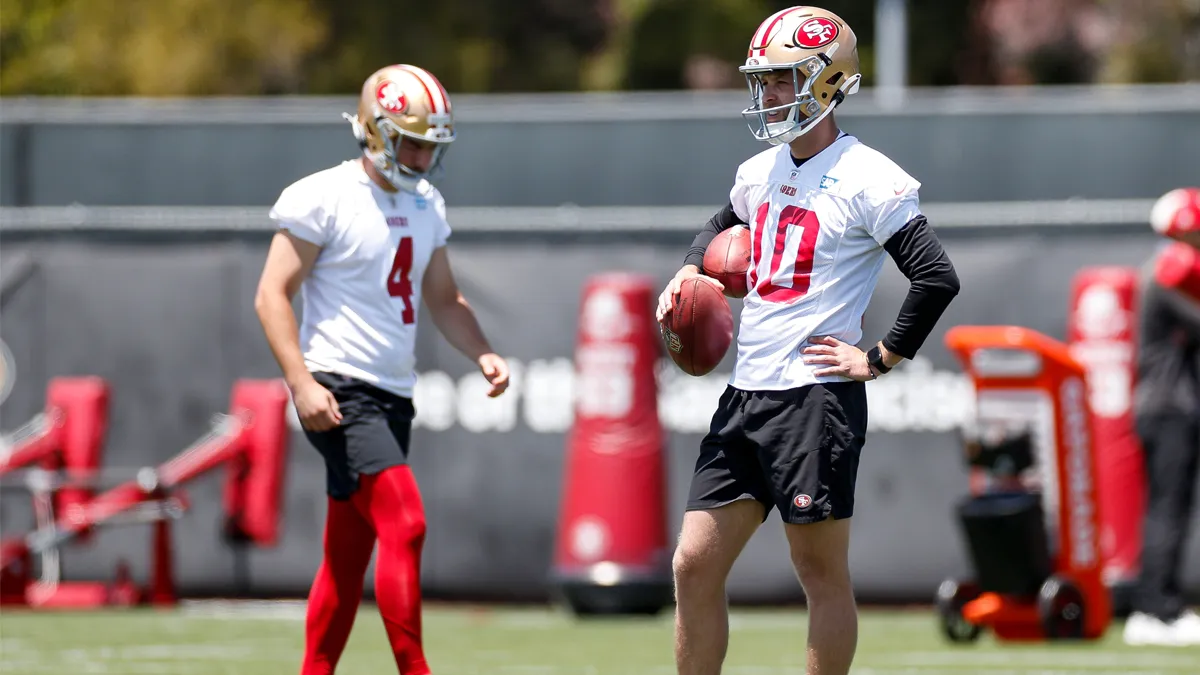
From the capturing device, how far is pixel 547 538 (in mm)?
12875

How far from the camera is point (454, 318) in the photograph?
294 inches

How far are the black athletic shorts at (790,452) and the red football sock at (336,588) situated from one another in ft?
4.57

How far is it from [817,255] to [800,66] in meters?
0.55

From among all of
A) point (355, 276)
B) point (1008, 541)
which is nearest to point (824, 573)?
point (355, 276)

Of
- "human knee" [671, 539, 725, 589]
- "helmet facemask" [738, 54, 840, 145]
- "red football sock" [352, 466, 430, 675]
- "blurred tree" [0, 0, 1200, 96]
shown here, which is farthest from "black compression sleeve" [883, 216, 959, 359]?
"blurred tree" [0, 0, 1200, 96]

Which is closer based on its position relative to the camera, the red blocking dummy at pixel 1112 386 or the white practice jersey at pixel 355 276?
the white practice jersey at pixel 355 276

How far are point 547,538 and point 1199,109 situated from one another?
184 inches

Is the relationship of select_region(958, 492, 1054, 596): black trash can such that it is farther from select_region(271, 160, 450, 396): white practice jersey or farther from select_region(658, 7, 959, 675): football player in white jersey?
select_region(658, 7, 959, 675): football player in white jersey

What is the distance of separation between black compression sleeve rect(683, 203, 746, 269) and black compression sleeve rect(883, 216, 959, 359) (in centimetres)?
60

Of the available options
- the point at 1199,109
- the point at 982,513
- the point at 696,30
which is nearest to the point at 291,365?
the point at 982,513

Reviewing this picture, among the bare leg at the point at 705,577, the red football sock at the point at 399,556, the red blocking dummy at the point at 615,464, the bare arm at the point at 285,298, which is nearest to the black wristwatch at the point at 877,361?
the bare leg at the point at 705,577

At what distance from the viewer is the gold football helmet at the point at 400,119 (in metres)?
7.07

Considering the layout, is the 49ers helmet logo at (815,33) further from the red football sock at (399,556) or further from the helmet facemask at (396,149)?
the red football sock at (399,556)

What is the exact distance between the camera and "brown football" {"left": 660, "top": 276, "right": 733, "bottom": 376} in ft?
20.6
